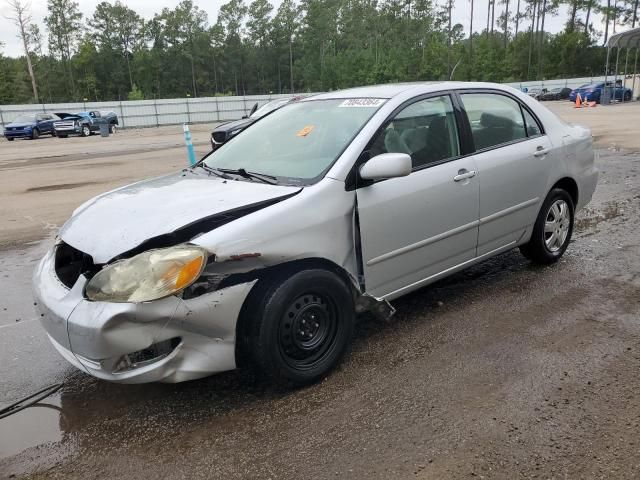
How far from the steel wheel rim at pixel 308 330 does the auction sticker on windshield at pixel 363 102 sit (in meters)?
1.41

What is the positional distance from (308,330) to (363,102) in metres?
1.66

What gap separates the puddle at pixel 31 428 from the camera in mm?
2891

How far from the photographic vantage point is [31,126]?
30.6m

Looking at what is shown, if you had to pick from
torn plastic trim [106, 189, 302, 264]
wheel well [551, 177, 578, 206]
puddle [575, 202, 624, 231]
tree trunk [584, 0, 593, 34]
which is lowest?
puddle [575, 202, 624, 231]

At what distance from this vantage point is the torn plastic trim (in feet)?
9.33

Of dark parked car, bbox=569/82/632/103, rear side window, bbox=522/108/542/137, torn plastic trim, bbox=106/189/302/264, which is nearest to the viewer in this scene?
torn plastic trim, bbox=106/189/302/264

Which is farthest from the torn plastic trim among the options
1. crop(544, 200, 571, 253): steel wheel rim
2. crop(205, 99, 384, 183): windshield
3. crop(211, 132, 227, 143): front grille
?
crop(211, 132, 227, 143): front grille

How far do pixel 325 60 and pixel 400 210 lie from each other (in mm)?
94118

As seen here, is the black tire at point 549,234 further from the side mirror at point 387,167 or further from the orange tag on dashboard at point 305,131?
the orange tag on dashboard at point 305,131

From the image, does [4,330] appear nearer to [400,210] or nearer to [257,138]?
[257,138]

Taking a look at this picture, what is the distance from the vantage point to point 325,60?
305 feet

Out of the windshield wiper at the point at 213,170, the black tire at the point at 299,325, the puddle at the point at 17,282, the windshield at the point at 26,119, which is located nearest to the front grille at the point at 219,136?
the puddle at the point at 17,282

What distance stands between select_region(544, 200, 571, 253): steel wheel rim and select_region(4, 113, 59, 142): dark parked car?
31495 millimetres

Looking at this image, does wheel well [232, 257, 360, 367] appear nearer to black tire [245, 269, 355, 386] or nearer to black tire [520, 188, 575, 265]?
black tire [245, 269, 355, 386]
